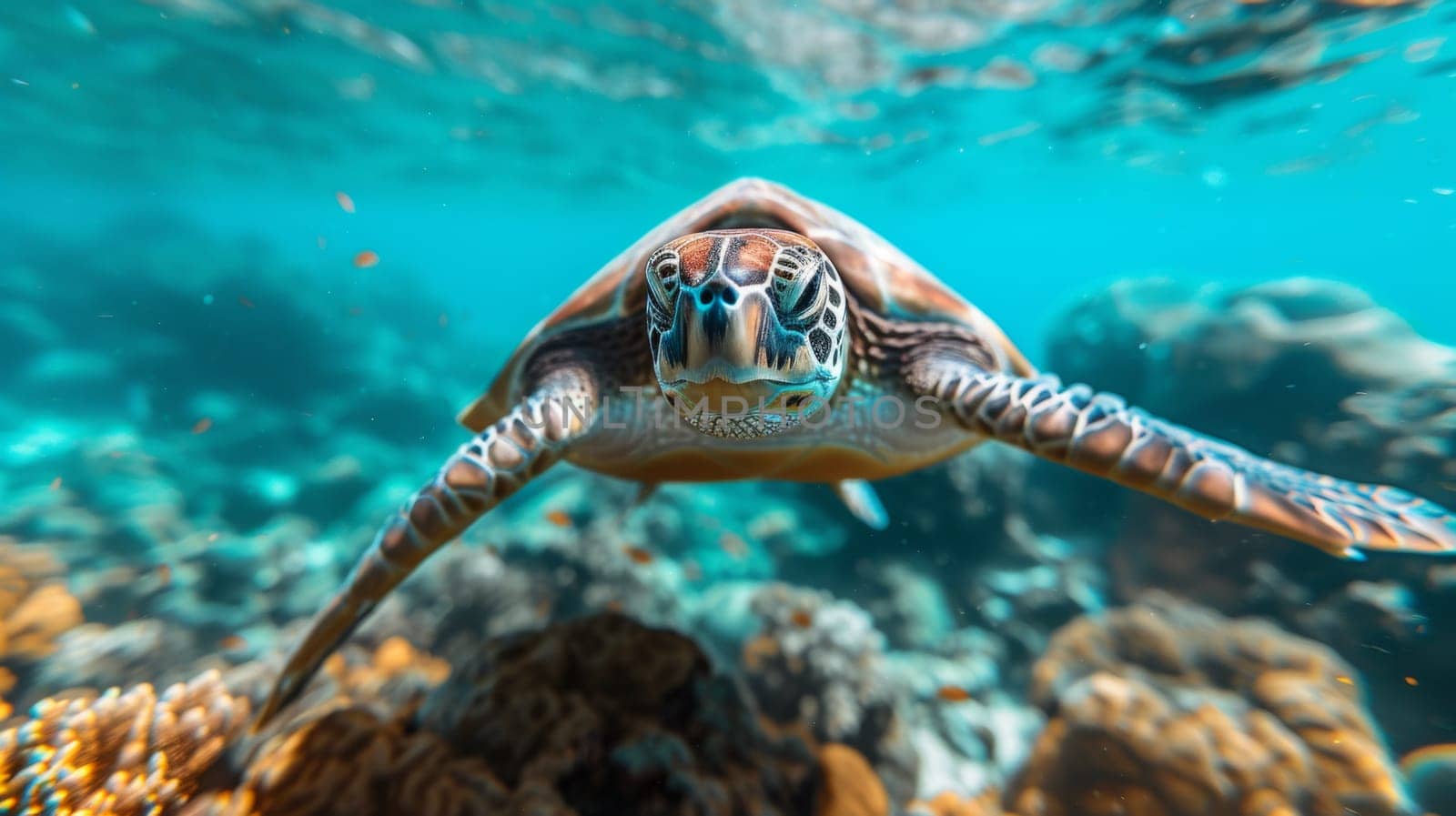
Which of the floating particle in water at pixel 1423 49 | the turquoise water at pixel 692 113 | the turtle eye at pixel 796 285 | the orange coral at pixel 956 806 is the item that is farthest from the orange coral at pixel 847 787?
the floating particle in water at pixel 1423 49

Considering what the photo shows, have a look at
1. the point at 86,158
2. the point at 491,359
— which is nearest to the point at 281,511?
the point at 491,359

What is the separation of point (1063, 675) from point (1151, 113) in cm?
1544

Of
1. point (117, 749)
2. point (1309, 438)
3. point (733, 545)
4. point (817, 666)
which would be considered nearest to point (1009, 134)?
point (1309, 438)

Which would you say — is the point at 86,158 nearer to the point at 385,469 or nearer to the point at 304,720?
the point at 385,469

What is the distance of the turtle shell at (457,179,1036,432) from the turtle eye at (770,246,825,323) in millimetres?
991

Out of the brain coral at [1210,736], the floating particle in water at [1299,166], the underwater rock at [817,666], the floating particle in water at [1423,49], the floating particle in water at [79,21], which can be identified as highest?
the floating particle in water at [79,21]

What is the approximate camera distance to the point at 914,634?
12.7 ft

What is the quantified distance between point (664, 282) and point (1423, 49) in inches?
658

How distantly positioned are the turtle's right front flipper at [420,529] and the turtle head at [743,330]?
784mm

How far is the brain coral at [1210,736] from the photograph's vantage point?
2426 millimetres

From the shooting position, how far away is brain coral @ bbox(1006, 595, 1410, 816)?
2426 mm

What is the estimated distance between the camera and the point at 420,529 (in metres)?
2.30

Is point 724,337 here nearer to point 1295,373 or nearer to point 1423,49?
point 1295,373

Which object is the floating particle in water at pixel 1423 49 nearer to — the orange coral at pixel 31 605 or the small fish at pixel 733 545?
the small fish at pixel 733 545
